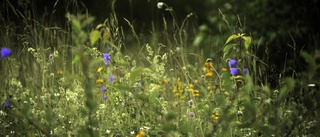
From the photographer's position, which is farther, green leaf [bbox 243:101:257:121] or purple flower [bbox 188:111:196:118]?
purple flower [bbox 188:111:196:118]

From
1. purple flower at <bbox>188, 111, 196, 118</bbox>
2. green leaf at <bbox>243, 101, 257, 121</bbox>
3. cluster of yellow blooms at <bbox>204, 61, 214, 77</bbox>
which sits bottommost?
green leaf at <bbox>243, 101, 257, 121</bbox>

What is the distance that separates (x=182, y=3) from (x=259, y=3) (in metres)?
6.07

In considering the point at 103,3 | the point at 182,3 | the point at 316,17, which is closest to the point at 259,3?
the point at 316,17

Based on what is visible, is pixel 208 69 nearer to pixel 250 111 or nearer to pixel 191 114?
pixel 191 114

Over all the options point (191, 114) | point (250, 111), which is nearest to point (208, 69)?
point (191, 114)

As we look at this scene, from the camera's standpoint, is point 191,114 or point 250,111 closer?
point 250,111

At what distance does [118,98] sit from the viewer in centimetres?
277

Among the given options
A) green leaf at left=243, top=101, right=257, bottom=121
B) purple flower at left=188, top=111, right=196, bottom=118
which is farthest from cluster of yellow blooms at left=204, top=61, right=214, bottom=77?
green leaf at left=243, top=101, right=257, bottom=121

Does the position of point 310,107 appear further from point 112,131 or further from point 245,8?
point 245,8

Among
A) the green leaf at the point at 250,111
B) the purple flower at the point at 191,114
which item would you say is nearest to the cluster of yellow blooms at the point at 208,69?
the purple flower at the point at 191,114

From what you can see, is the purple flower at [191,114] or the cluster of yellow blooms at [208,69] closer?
the purple flower at [191,114]

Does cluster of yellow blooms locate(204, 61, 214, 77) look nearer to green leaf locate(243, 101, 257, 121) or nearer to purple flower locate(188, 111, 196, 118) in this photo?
purple flower locate(188, 111, 196, 118)

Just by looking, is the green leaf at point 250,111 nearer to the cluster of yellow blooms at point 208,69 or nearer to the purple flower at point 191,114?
the purple flower at point 191,114

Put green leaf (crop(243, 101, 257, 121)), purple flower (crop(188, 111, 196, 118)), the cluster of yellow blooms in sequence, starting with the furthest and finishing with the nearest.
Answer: the cluster of yellow blooms
purple flower (crop(188, 111, 196, 118))
green leaf (crop(243, 101, 257, 121))
